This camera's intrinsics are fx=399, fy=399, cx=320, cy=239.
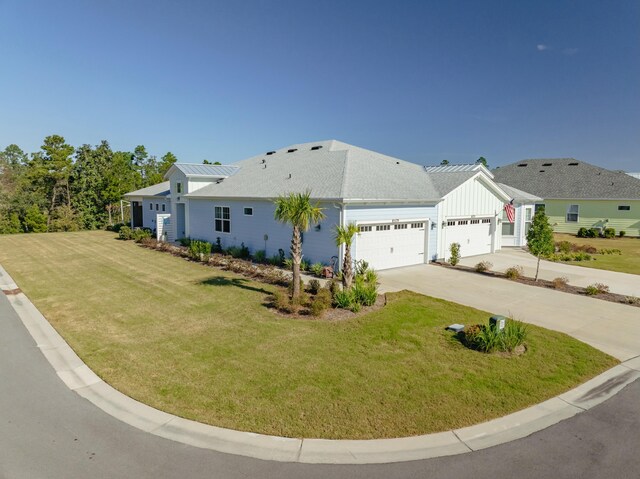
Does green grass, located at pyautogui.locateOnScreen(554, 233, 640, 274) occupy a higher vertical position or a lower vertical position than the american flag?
lower

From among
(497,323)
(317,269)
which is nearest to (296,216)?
(317,269)

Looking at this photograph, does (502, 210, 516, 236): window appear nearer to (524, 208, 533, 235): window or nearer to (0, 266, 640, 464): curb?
(524, 208, 533, 235): window

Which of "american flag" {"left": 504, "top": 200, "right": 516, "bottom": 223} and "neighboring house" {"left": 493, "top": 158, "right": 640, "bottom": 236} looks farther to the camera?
"neighboring house" {"left": 493, "top": 158, "right": 640, "bottom": 236}

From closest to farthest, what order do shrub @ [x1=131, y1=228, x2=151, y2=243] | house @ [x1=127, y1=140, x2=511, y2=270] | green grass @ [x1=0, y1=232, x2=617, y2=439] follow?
green grass @ [x1=0, y1=232, x2=617, y2=439] < house @ [x1=127, y1=140, x2=511, y2=270] < shrub @ [x1=131, y1=228, x2=151, y2=243]

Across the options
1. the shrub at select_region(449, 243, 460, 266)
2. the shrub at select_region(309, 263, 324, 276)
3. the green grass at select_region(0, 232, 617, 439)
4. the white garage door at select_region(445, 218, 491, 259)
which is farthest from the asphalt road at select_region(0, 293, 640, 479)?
the white garage door at select_region(445, 218, 491, 259)

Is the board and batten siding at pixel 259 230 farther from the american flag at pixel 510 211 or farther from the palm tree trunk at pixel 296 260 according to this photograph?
the american flag at pixel 510 211

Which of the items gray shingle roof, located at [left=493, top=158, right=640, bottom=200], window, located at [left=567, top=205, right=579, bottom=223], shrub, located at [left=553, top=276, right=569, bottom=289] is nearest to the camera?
shrub, located at [left=553, top=276, right=569, bottom=289]
